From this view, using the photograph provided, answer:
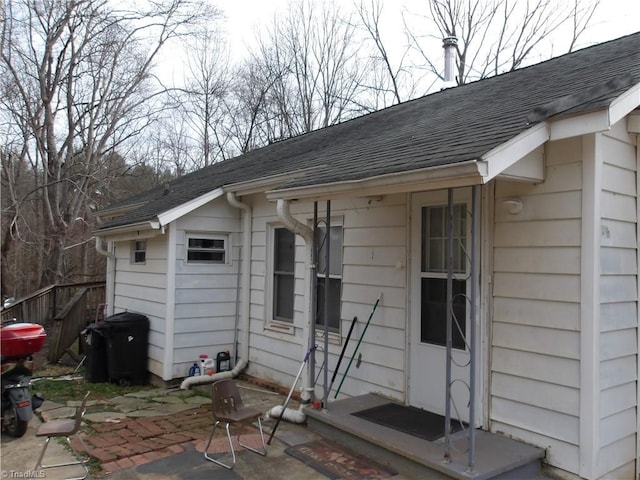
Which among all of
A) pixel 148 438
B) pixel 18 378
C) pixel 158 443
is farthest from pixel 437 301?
pixel 18 378

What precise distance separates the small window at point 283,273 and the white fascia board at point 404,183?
214cm

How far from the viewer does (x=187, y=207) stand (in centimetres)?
701

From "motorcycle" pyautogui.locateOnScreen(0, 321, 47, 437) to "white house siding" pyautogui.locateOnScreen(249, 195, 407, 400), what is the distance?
297cm

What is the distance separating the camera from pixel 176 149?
21.7 m

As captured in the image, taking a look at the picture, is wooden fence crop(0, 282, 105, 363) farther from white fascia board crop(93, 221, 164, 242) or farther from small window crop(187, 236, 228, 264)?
small window crop(187, 236, 228, 264)

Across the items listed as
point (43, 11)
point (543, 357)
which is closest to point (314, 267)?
point (543, 357)

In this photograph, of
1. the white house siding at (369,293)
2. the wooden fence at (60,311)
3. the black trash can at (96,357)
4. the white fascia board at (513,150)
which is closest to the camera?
the white fascia board at (513,150)

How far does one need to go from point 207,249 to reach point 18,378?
3.05m

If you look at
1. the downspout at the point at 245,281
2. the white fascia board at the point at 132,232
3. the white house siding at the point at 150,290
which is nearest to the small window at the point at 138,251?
the white house siding at the point at 150,290

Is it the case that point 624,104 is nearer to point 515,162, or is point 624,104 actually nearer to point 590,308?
point 515,162

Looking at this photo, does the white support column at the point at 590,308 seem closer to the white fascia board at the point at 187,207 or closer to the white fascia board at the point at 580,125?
the white fascia board at the point at 580,125

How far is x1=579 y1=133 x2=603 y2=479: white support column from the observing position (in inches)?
135

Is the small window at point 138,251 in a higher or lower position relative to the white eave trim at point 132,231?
lower

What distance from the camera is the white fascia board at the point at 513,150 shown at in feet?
10.2
